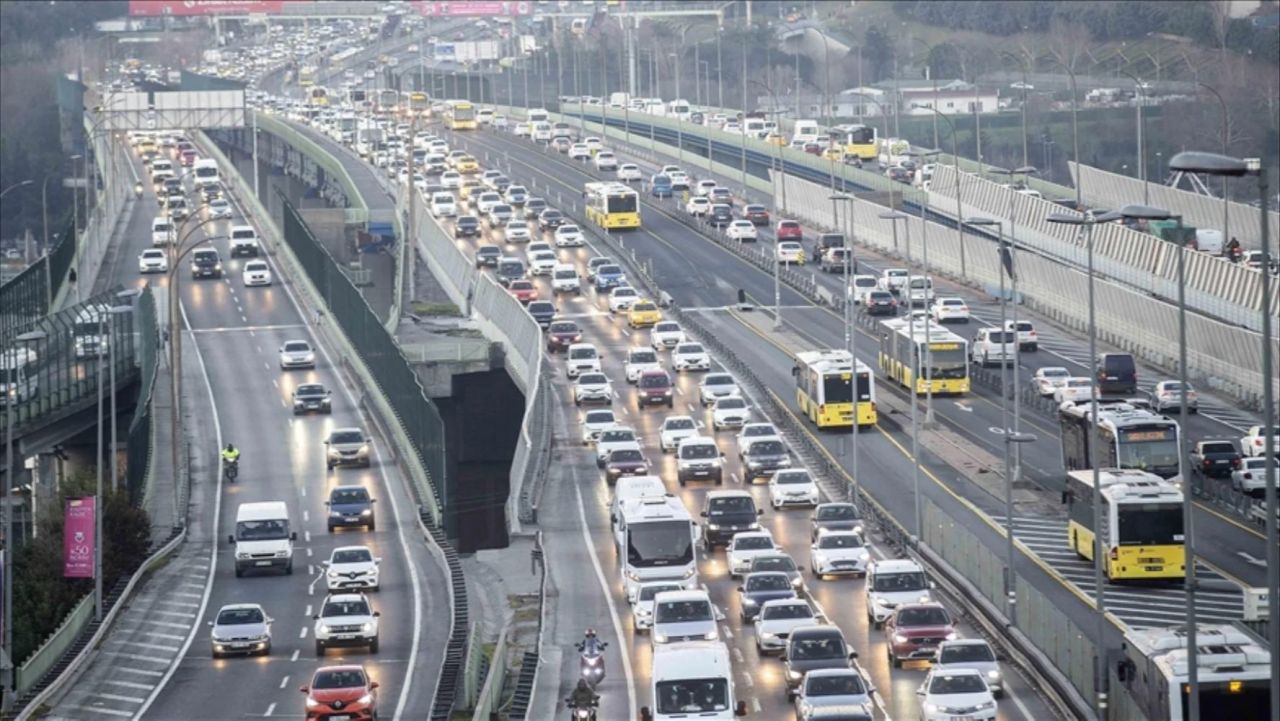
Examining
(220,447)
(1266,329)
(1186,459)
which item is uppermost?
(1266,329)

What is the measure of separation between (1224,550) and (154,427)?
3750 cm

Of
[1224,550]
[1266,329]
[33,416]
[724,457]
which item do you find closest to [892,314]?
[724,457]

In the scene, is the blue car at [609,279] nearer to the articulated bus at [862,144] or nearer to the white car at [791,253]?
the white car at [791,253]

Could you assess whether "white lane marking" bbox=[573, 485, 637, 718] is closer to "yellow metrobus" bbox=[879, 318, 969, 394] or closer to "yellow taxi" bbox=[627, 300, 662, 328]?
"yellow metrobus" bbox=[879, 318, 969, 394]

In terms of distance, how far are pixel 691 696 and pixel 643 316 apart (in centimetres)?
5961

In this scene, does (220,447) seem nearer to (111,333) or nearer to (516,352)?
(111,333)

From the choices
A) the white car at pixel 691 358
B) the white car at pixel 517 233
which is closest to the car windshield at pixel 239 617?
the white car at pixel 691 358

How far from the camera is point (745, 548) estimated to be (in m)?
56.1

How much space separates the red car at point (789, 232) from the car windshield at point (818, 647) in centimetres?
7697

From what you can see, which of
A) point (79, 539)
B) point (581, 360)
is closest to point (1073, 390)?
point (581, 360)

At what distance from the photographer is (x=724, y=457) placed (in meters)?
72.9

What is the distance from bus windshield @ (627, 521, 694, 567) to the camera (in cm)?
5384

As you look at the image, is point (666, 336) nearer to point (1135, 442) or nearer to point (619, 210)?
point (619, 210)

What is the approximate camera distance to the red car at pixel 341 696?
43.2 m
